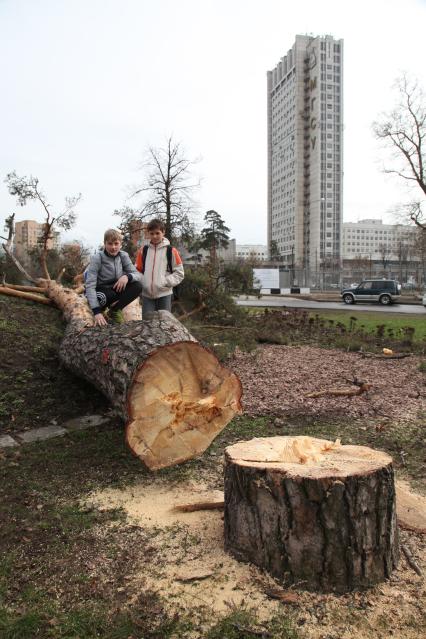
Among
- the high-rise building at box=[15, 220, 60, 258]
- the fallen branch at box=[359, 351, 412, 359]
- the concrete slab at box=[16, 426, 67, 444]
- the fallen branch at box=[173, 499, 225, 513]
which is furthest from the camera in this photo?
the high-rise building at box=[15, 220, 60, 258]

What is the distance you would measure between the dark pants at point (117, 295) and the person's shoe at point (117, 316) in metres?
0.10

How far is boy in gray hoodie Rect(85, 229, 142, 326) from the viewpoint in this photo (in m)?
4.72

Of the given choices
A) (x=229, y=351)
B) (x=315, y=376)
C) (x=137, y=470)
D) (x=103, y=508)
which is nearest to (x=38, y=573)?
(x=103, y=508)

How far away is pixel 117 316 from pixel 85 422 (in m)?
1.19

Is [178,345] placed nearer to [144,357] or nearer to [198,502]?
[144,357]

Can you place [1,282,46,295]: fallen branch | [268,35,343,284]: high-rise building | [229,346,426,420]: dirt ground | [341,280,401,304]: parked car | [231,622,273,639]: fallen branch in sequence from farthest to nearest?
[268,35,343,284]: high-rise building, [341,280,401,304]: parked car, [1,282,46,295]: fallen branch, [229,346,426,420]: dirt ground, [231,622,273,639]: fallen branch

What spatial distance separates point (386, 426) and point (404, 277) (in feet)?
149

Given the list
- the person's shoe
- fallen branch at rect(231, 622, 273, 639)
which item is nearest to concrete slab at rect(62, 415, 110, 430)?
the person's shoe

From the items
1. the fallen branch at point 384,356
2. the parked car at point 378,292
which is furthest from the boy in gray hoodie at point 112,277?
the parked car at point 378,292

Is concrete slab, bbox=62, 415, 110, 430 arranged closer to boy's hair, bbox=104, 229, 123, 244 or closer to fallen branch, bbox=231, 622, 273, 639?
boy's hair, bbox=104, 229, 123, 244

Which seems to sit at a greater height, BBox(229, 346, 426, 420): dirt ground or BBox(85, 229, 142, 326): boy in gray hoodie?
BBox(85, 229, 142, 326): boy in gray hoodie

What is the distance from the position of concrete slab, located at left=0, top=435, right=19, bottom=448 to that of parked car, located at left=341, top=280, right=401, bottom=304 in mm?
25114

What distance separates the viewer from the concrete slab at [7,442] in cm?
370

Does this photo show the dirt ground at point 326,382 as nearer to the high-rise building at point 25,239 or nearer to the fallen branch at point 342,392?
the fallen branch at point 342,392
